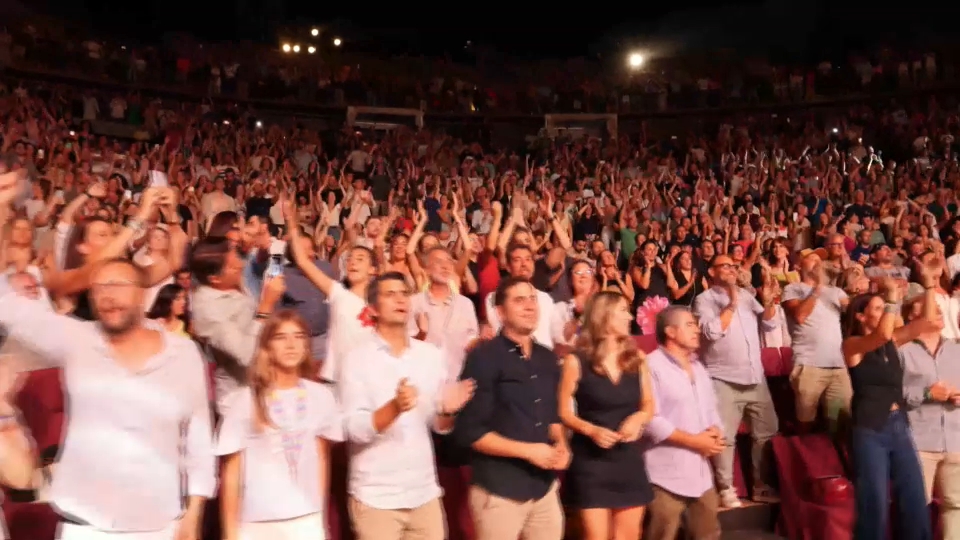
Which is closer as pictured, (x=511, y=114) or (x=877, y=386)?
(x=877, y=386)

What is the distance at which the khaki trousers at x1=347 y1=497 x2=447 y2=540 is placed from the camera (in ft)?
10.2

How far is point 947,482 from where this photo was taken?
468cm

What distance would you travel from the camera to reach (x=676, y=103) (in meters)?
21.9

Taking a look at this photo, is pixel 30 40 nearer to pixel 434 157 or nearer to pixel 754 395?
pixel 434 157

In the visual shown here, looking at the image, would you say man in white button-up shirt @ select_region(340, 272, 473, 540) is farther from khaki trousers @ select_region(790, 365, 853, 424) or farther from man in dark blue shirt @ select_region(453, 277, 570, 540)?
khaki trousers @ select_region(790, 365, 853, 424)

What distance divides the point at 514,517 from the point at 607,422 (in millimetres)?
607

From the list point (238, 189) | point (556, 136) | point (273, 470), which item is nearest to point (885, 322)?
point (273, 470)

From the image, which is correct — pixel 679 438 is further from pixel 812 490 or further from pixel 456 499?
pixel 812 490

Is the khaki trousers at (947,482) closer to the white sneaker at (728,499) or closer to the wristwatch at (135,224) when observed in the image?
the white sneaker at (728,499)

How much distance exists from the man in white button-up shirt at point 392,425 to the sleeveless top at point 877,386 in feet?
8.30

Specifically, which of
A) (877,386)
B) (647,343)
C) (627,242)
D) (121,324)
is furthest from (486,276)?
(627,242)

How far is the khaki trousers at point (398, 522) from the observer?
3.10 meters

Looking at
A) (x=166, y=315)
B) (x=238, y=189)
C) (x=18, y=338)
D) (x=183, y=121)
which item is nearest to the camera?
(x=18, y=338)

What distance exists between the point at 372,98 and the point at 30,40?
24.6ft
